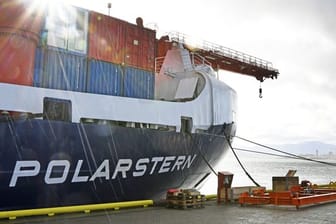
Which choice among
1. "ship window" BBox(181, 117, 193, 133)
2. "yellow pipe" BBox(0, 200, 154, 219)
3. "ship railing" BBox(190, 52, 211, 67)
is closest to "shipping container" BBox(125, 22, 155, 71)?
"ship window" BBox(181, 117, 193, 133)

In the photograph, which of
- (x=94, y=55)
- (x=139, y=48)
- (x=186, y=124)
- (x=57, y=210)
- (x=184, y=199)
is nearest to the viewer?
(x=57, y=210)

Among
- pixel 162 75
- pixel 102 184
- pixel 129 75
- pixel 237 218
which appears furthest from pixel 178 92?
pixel 237 218

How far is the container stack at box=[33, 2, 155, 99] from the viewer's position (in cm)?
1056

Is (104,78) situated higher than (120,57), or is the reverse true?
(120,57)

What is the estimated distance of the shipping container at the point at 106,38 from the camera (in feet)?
38.1

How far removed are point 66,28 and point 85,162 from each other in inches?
145

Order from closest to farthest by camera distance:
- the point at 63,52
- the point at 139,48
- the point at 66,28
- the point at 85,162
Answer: the point at 85,162, the point at 63,52, the point at 66,28, the point at 139,48

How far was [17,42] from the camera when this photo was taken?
9703mm

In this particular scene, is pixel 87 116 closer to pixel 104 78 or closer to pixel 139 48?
pixel 104 78

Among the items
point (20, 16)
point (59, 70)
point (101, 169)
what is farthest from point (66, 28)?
point (101, 169)

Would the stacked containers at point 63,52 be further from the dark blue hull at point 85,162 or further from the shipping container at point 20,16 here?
the dark blue hull at point 85,162

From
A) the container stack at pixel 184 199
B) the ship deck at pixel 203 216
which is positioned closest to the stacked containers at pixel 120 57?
the container stack at pixel 184 199

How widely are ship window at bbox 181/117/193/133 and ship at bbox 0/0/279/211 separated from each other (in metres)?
0.03

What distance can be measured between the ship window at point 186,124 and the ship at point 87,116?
3 cm
